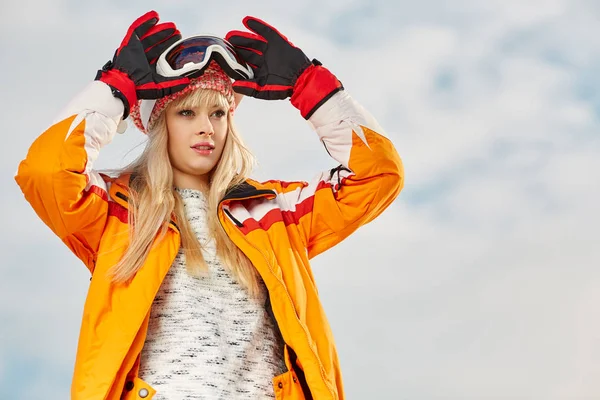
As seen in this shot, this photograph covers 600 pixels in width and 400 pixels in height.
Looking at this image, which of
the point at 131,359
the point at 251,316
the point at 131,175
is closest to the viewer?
the point at 131,359

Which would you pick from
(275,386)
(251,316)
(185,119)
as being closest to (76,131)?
(185,119)

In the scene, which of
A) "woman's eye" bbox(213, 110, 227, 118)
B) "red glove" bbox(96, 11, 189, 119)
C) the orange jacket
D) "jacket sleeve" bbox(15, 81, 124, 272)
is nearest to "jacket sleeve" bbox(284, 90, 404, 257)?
the orange jacket

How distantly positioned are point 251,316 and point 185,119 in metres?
0.58

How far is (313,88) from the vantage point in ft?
7.36

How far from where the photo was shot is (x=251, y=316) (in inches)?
84.6

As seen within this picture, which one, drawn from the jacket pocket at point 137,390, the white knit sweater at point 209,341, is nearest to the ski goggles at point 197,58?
the white knit sweater at point 209,341

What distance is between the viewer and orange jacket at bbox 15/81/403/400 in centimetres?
199

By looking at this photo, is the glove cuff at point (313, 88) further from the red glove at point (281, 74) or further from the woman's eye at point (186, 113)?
the woman's eye at point (186, 113)

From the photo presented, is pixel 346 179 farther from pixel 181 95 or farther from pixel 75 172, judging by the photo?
pixel 75 172

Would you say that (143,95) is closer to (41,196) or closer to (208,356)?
(41,196)

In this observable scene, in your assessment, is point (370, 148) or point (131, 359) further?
point (370, 148)

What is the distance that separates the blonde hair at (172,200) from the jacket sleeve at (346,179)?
0.70ft

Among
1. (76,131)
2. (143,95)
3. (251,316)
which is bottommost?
(251,316)

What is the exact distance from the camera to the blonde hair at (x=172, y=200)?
208 cm
